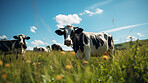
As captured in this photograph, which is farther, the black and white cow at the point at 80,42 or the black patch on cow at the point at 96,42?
the black patch on cow at the point at 96,42

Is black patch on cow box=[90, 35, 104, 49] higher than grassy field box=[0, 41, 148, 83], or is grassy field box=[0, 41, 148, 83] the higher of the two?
black patch on cow box=[90, 35, 104, 49]

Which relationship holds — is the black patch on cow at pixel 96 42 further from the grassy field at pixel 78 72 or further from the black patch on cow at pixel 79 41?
the grassy field at pixel 78 72

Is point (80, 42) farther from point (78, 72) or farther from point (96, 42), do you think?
point (78, 72)

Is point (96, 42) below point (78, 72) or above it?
above

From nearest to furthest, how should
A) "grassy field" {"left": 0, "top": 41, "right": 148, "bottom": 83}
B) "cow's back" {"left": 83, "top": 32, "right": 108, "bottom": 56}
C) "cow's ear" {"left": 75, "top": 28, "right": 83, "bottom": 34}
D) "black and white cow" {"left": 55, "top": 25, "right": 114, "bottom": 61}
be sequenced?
"grassy field" {"left": 0, "top": 41, "right": 148, "bottom": 83}
"black and white cow" {"left": 55, "top": 25, "right": 114, "bottom": 61}
"cow's ear" {"left": 75, "top": 28, "right": 83, "bottom": 34}
"cow's back" {"left": 83, "top": 32, "right": 108, "bottom": 56}

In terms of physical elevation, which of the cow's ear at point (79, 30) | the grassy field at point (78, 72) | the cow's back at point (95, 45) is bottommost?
the grassy field at point (78, 72)

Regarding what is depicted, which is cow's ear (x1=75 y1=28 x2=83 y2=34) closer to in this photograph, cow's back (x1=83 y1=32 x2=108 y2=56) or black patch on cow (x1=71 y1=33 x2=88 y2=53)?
black patch on cow (x1=71 y1=33 x2=88 y2=53)

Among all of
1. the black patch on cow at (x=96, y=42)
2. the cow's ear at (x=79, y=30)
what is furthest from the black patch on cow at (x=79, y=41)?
the black patch on cow at (x=96, y=42)

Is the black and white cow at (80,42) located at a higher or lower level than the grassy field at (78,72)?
higher

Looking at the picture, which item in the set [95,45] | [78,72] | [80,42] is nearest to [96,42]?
[95,45]

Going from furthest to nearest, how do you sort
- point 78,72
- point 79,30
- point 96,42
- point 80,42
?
point 96,42, point 79,30, point 80,42, point 78,72

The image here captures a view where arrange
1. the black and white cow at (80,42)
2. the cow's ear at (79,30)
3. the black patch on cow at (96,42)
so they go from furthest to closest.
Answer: the black patch on cow at (96,42)
the cow's ear at (79,30)
the black and white cow at (80,42)

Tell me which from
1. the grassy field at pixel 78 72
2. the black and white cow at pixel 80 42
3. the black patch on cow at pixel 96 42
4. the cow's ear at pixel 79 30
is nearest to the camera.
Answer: the grassy field at pixel 78 72

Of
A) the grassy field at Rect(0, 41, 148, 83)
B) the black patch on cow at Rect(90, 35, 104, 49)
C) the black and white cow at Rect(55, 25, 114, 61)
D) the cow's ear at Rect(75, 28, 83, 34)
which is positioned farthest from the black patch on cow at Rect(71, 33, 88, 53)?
the grassy field at Rect(0, 41, 148, 83)
